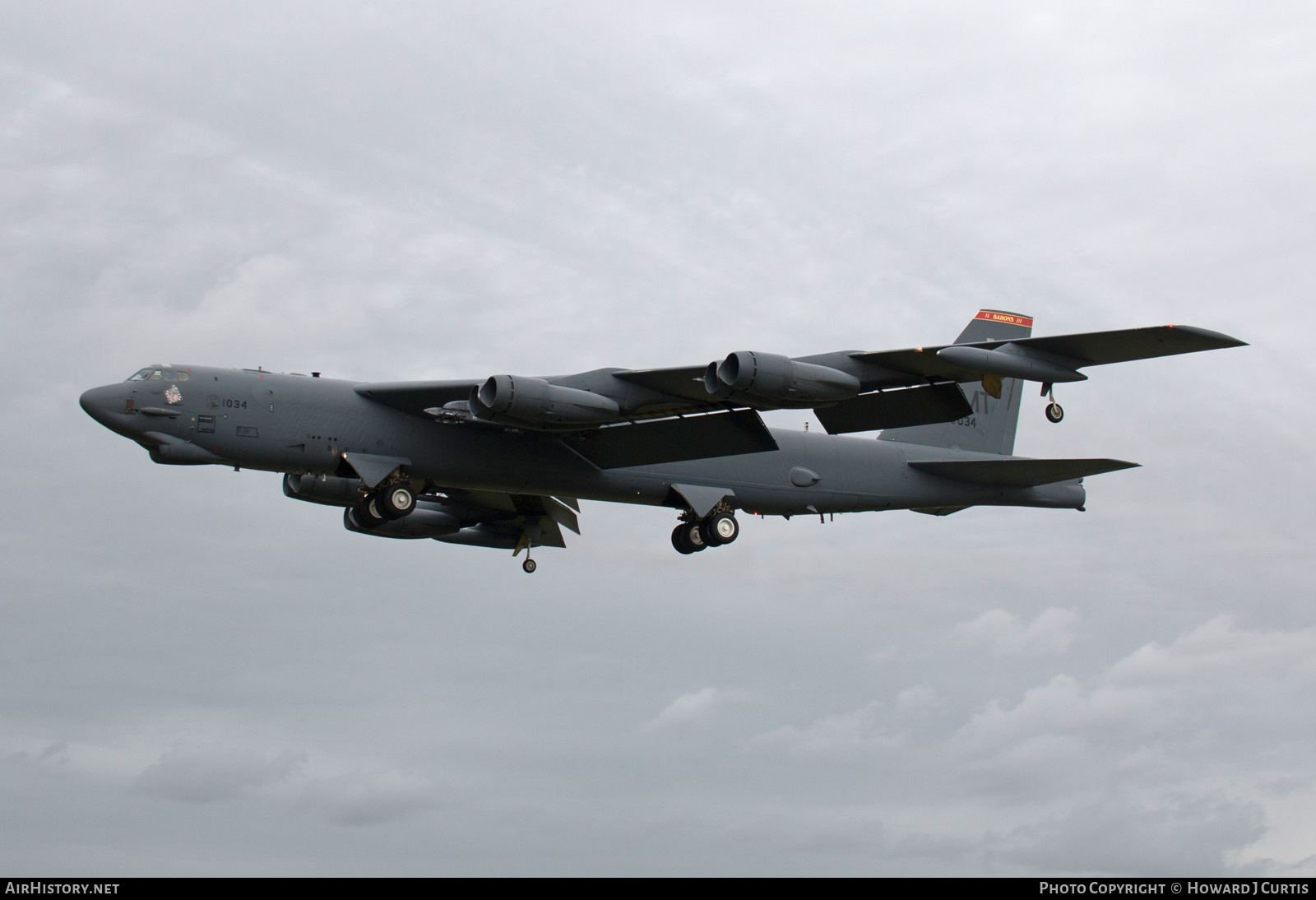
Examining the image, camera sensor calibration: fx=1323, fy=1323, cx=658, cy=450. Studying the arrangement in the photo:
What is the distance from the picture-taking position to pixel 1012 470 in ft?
104

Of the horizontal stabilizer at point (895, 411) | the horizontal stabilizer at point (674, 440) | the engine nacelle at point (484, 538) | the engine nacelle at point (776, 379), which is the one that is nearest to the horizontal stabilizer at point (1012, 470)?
the horizontal stabilizer at point (895, 411)

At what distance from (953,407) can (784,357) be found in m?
4.39

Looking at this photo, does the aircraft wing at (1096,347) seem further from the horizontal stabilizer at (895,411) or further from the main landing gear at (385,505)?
the main landing gear at (385,505)

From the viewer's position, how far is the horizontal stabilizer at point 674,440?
2783 cm

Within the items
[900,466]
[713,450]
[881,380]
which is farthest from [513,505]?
[881,380]

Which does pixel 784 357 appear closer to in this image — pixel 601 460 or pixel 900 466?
pixel 601 460

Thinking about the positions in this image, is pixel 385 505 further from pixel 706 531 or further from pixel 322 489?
pixel 706 531

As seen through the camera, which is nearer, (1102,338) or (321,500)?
(1102,338)
